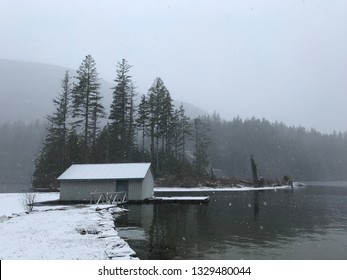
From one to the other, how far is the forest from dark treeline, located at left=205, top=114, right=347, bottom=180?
15.3 inches

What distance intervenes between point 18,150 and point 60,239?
13277cm

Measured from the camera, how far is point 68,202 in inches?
1283

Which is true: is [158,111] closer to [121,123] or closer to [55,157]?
[121,123]

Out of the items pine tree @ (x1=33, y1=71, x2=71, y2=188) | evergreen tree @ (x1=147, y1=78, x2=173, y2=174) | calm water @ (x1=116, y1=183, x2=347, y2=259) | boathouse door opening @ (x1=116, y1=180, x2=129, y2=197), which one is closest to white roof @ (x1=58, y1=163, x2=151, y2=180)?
boathouse door opening @ (x1=116, y1=180, x2=129, y2=197)

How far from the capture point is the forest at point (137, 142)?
166 feet

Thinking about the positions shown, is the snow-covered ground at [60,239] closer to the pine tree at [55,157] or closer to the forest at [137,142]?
the pine tree at [55,157]

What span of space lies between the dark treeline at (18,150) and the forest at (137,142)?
32cm

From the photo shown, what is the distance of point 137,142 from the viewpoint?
287 ft

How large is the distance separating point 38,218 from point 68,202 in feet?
41.8

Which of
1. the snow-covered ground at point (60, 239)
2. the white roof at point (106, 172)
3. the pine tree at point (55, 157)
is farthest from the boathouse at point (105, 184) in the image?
the pine tree at point (55, 157)

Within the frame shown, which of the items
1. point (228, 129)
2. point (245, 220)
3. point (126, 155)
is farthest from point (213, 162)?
point (245, 220)

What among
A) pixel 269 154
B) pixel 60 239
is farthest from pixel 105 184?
pixel 269 154
